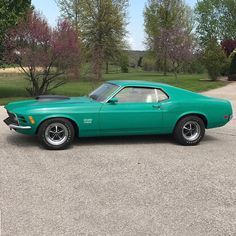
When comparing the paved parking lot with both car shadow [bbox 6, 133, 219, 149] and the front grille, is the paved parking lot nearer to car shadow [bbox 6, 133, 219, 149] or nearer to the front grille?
car shadow [bbox 6, 133, 219, 149]

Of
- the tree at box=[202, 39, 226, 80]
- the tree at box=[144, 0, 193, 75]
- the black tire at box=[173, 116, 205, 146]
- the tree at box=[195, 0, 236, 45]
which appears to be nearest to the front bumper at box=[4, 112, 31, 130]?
the black tire at box=[173, 116, 205, 146]

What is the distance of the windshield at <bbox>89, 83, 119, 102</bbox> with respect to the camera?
7667 millimetres

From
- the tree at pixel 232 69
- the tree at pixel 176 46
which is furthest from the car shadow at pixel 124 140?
the tree at pixel 232 69

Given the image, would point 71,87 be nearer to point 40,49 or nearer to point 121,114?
point 40,49

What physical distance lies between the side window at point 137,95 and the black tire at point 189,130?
0.74m

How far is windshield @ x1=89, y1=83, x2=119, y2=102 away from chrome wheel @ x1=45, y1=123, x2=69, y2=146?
944 mm

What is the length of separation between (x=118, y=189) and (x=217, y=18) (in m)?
79.5

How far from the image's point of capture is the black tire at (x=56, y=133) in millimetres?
7176

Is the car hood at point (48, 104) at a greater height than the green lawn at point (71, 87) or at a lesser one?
greater

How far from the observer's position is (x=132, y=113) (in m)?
7.57

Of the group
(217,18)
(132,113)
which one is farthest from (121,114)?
(217,18)

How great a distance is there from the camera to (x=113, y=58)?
1816 inches

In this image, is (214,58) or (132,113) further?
(214,58)

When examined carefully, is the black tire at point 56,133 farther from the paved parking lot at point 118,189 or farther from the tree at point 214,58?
the tree at point 214,58
